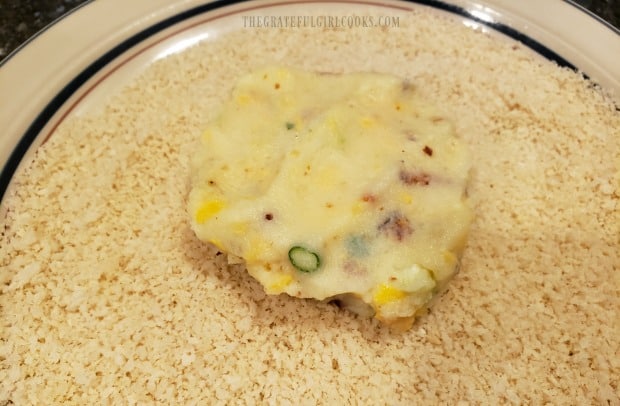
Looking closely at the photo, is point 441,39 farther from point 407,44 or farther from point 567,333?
point 567,333

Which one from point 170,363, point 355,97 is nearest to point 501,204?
point 355,97

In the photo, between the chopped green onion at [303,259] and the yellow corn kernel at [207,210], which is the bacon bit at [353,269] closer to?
the chopped green onion at [303,259]

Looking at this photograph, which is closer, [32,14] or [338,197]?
[338,197]

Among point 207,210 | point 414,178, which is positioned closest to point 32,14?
point 207,210

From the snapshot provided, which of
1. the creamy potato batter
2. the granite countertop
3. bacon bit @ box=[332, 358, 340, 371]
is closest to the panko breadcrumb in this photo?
bacon bit @ box=[332, 358, 340, 371]

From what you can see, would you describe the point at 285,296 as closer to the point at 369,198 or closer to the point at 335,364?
the point at 335,364

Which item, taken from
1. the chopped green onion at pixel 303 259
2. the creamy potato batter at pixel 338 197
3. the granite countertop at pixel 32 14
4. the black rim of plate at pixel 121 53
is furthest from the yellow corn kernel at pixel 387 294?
the granite countertop at pixel 32 14
